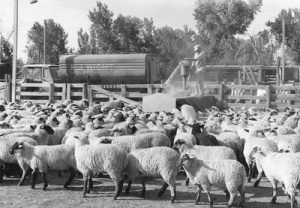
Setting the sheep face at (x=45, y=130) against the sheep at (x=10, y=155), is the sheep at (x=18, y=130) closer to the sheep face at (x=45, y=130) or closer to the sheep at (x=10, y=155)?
the sheep face at (x=45, y=130)

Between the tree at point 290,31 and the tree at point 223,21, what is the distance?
13.9 ft

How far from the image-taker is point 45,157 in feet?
28.2

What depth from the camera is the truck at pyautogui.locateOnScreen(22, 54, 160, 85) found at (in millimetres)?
23484

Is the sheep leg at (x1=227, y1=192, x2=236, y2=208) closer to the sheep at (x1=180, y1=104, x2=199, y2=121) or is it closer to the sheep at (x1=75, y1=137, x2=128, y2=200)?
the sheep at (x1=75, y1=137, x2=128, y2=200)

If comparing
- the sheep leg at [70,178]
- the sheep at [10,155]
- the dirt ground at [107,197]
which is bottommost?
the dirt ground at [107,197]

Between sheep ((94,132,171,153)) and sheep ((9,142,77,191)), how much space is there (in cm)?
91

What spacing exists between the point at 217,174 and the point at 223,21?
5322cm

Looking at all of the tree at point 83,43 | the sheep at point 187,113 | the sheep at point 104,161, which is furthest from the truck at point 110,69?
the tree at point 83,43

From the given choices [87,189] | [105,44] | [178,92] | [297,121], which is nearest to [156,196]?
[87,189]

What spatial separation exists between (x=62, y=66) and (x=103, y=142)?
16578 mm

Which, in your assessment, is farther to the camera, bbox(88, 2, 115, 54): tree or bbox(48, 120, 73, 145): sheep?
bbox(88, 2, 115, 54): tree

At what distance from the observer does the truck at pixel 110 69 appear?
23.5 metres

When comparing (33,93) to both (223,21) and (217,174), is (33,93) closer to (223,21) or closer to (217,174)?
(217,174)

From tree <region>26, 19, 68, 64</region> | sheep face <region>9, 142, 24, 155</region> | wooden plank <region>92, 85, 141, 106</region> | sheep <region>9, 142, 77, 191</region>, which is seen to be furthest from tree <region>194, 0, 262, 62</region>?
sheep face <region>9, 142, 24, 155</region>
